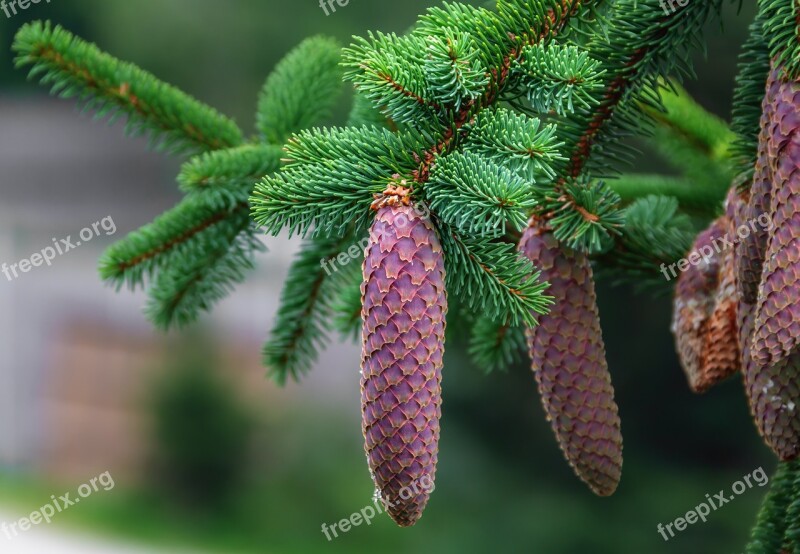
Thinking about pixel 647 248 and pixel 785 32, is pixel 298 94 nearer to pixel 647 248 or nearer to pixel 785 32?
pixel 647 248

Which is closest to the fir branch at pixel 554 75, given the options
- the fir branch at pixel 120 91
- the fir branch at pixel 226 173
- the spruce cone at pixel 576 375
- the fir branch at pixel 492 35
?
the fir branch at pixel 492 35

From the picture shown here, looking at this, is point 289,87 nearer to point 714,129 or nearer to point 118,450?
point 714,129

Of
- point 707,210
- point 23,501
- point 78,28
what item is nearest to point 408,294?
point 707,210
